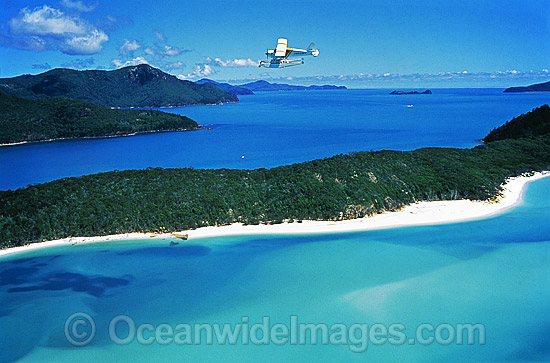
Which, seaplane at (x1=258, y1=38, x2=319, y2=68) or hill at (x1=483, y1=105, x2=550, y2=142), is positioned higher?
seaplane at (x1=258, y1=38, x2=319, y2=68)

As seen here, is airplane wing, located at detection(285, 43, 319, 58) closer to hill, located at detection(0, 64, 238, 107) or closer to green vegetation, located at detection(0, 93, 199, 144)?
green vegetation, located at detection(0, 93, 199, 144)

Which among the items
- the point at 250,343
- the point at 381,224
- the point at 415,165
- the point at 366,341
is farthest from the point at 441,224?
the point at 250,343

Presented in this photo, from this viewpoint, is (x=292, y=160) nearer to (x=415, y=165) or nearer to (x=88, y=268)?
(x=415, y=165)

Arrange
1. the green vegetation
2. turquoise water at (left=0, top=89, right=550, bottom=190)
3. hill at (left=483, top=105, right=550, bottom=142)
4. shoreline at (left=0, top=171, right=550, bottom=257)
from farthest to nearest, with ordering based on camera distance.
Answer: the green vegetation < turquoise water at (left=0, top=89, right=550, bottom=190) < hill at (left=483, top=105, right=550, bottom=142) < shoreline at (left=0, top=171, right=550, bottom=257)

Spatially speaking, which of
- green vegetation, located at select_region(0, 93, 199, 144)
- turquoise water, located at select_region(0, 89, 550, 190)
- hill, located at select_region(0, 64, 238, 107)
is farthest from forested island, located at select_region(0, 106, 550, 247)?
hill, located at select_region(0, 64, 238, 107)

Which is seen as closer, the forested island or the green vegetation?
the forested island

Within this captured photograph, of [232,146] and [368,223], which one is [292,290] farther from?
[232,146]

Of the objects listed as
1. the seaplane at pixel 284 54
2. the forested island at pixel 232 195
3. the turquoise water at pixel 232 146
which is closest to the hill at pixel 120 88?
the turquoise water at pixel 232 146
